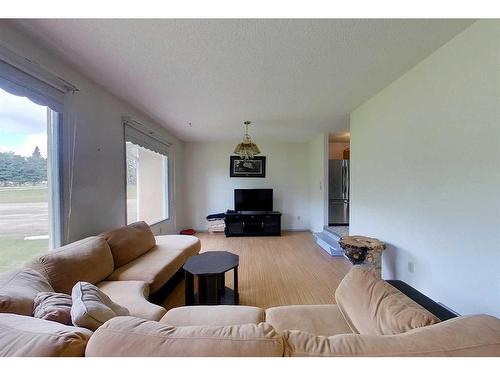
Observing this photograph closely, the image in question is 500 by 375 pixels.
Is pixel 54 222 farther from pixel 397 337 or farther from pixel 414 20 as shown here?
pixel 414 20

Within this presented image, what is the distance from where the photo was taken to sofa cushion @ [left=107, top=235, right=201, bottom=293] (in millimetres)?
2105

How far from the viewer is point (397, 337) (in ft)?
2.53

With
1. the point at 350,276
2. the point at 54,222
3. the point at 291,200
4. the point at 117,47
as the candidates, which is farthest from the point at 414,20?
the point at 291,200

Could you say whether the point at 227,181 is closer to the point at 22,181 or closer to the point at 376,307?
the point at 22,181

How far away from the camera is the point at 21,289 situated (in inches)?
49.7

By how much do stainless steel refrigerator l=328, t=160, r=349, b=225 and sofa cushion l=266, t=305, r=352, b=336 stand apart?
13.7 feet

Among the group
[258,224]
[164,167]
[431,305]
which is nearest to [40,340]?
[431,305]

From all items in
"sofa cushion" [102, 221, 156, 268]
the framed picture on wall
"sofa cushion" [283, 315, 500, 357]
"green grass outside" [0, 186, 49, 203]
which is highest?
the framed picture on wall

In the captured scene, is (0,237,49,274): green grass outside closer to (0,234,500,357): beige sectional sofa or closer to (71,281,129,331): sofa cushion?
(0,234,500,357): beige sectional sofa

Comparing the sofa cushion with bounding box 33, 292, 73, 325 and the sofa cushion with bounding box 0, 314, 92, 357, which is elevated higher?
the sofa cushion with bounding box 0, 314, 92, 357

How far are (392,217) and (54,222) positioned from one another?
3.59 m

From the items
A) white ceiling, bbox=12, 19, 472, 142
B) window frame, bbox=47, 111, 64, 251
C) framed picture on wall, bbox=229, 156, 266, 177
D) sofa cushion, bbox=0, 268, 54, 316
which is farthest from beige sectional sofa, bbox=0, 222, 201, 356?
framed picture on wall, bbox=229, 156, 266, 177

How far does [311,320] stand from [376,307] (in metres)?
0.43

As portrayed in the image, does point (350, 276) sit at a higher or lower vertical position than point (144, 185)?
lower
